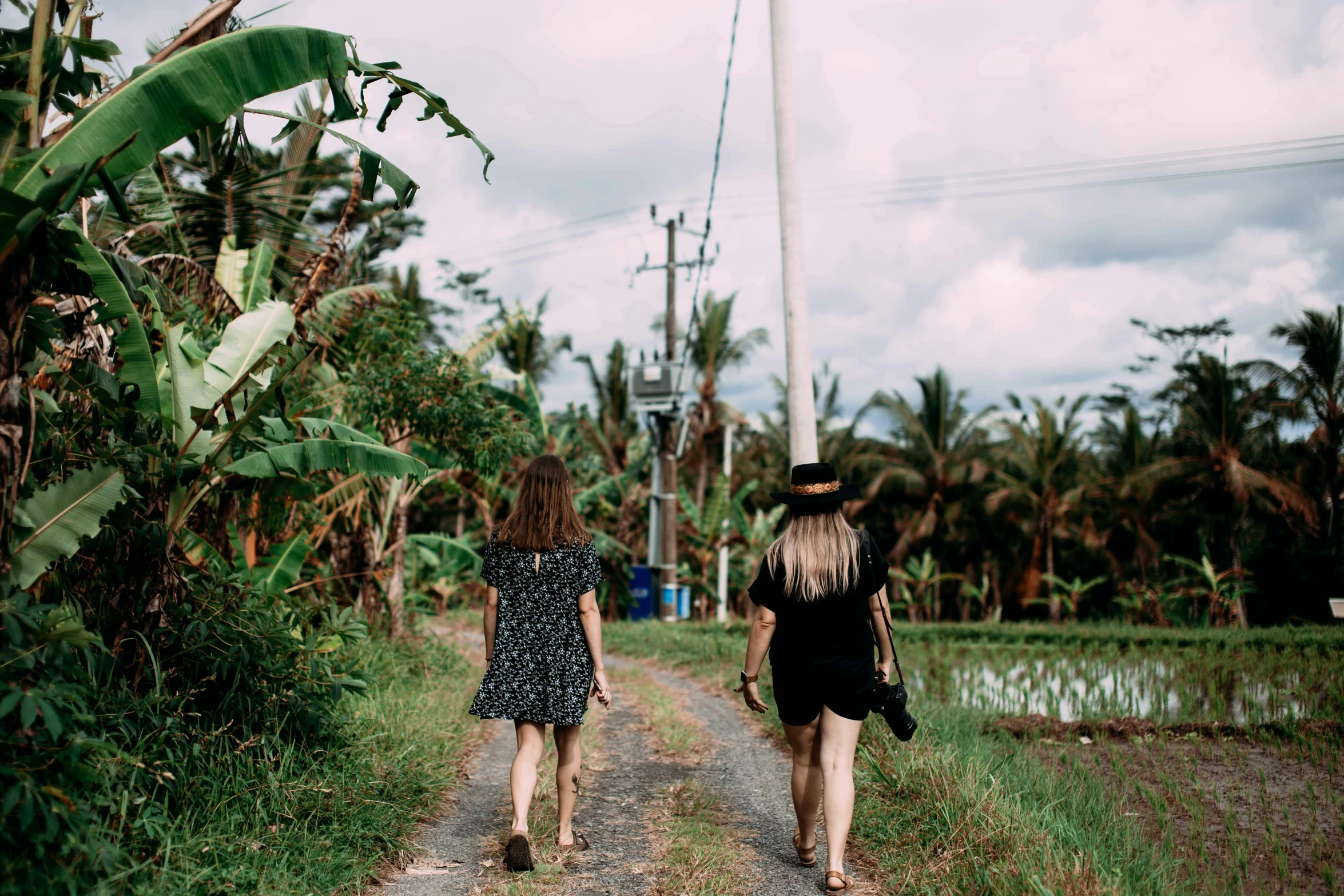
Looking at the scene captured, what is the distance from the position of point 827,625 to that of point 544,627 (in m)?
1.28

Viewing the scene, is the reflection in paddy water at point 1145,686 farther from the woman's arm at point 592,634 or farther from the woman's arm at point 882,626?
the woman's arm at point 592,634

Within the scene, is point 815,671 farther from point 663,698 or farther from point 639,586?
point 639,586

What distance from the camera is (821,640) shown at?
3861 millimetres

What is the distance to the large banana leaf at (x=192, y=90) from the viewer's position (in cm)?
332

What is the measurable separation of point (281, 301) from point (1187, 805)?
6.00 m

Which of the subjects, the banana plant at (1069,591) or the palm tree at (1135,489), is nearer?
the banana plant at (1069,591)

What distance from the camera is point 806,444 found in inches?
237

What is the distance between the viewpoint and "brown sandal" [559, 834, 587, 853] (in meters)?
4.07

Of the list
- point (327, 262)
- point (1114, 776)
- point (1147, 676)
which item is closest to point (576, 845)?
point (1114, 776)

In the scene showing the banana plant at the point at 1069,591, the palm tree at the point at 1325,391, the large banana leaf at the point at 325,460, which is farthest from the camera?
the banana plant at the point at 1069,591

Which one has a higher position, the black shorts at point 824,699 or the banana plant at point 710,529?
the banana plant at point 710,529

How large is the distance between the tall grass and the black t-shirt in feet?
6.28

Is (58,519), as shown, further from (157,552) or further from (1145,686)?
(1145,686)

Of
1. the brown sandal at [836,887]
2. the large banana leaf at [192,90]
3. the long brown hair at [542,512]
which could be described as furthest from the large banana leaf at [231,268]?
the brown sandal at [836,887]
